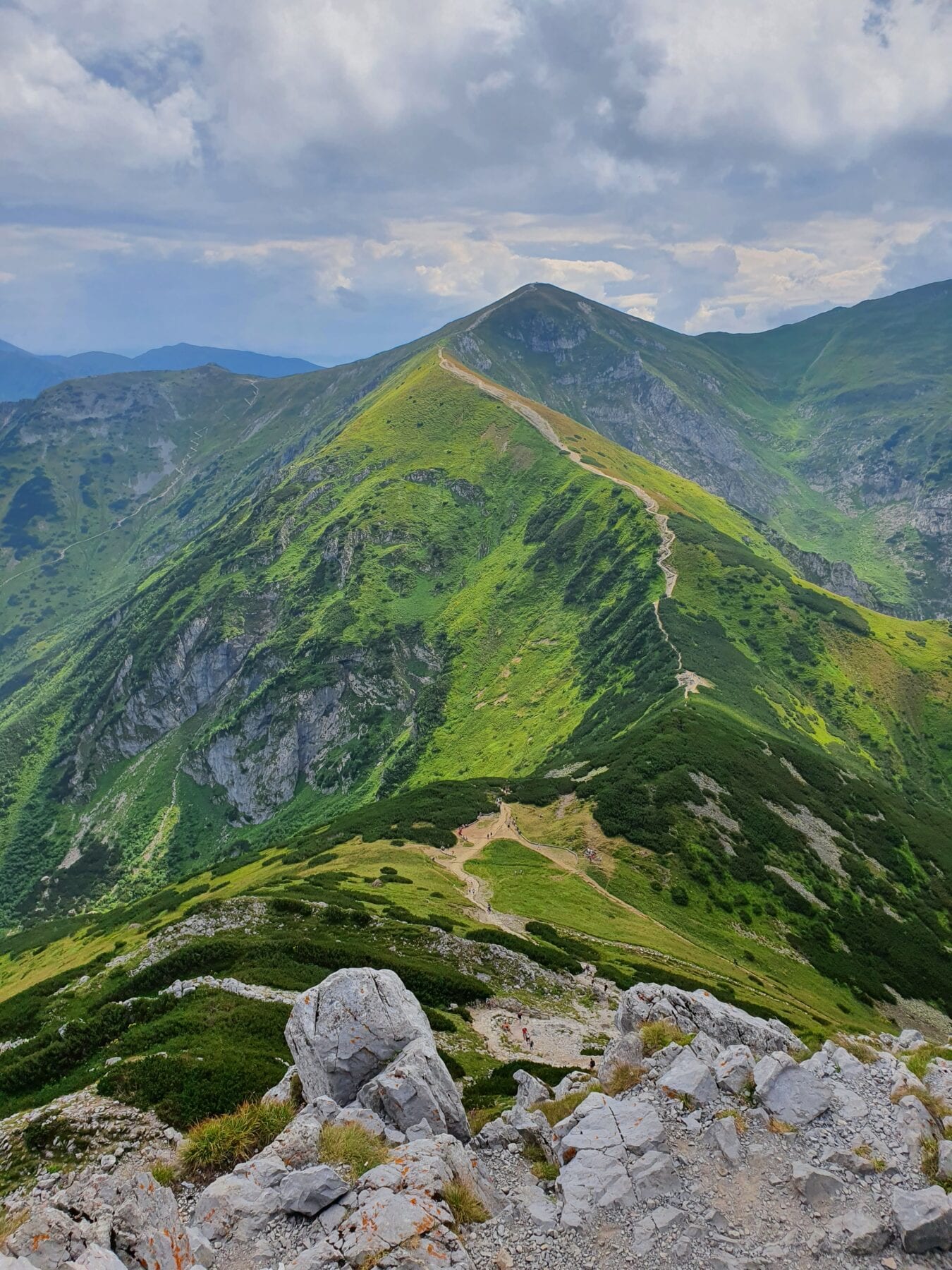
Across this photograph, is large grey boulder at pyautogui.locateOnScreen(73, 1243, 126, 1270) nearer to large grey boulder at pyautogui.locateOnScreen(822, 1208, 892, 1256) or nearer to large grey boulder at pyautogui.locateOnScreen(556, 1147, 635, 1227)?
large grey boulder at pyautogui.locateOnScreen(556, 1147, 635, 1227)

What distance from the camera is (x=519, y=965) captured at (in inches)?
1714

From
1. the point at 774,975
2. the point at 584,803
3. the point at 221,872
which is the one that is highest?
the point at 584,803

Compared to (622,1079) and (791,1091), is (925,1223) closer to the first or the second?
(791,1091)

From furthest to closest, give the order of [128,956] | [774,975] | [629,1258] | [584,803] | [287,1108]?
[584,803] < [774,975] < [128,956] < [287,1108] < [629,1258]

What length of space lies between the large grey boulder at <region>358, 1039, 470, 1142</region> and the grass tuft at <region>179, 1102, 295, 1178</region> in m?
2.59

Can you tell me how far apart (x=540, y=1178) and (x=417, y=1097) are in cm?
432

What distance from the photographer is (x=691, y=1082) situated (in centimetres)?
1995

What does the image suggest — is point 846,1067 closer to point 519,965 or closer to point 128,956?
point 519,965

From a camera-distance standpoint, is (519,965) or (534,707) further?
(534,707)

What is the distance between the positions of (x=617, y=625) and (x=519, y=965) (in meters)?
132

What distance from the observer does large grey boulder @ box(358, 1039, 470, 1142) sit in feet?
66.1

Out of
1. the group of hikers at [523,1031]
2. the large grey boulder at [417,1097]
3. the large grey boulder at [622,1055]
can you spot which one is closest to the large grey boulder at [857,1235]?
the large grey boulder at [622,1055]

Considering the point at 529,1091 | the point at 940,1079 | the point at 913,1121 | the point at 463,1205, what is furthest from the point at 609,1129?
the point at 940,1079

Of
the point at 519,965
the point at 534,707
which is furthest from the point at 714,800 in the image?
the point at 534,707
